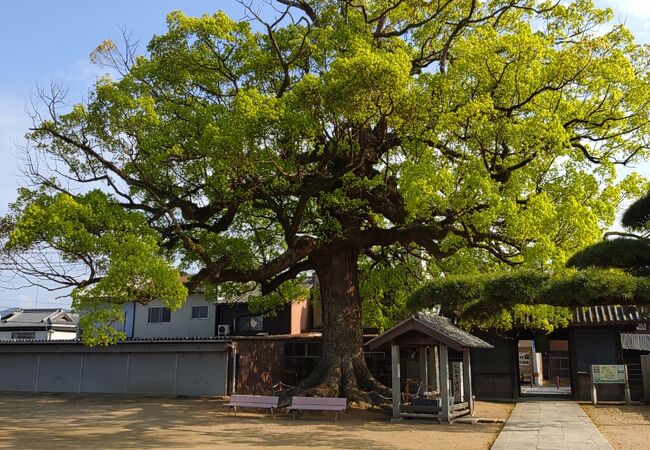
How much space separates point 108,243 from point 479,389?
1614cm

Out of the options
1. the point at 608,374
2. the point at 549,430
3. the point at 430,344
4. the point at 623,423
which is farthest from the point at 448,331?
the point at 608,374

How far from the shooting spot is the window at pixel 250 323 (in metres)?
32.0

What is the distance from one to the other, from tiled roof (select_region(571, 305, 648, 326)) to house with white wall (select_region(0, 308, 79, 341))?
33.3m

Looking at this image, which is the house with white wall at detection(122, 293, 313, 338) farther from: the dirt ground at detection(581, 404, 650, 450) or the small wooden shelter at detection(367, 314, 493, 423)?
the dirt ground at detection(581, 404, 650, 450)

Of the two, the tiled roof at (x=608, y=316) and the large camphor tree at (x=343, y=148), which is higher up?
the large camphor tree at (x=343, y=148)

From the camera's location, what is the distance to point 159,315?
112ft

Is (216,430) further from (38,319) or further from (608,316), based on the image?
(38,319)

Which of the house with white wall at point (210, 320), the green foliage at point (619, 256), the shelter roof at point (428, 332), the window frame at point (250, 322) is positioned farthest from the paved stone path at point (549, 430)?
the window frame at point (250, 322)

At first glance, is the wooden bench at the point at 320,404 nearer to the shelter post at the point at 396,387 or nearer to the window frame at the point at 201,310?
the shelter post at the point at 396,387

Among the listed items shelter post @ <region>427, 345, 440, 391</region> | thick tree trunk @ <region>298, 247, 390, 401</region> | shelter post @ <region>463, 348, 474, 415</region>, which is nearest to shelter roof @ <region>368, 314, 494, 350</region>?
shelter post @ <region>463, 348, 474, 415</region>

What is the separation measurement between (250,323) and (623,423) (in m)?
20.8

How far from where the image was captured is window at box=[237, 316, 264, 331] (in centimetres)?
3203

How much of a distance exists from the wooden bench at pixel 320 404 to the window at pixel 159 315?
19.2 metres

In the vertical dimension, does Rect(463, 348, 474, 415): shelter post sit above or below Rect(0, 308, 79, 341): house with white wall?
below
